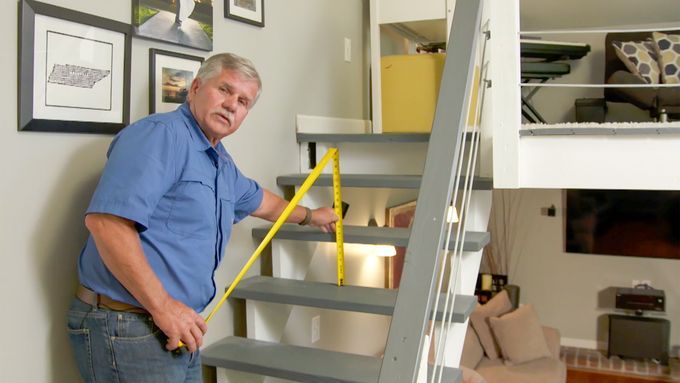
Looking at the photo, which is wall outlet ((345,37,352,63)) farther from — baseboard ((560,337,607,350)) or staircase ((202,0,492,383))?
baseboard ((560,337,607,350))

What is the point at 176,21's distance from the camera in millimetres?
1990

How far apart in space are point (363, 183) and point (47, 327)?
3.95 feet

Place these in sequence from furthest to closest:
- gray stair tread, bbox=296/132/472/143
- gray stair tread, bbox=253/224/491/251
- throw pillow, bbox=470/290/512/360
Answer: throw pillow, bbox=470/290/512/360, gray stair tread, bbox=296/132/472/143, gray stair tread, bbox=253/224/491/251

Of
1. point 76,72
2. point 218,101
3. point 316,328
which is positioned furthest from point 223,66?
point 316,328

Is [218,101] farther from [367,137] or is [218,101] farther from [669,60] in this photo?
[669,60]

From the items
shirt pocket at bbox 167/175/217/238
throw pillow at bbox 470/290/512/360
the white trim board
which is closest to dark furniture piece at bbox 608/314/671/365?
throw pillow at bbox 470/290/512/360

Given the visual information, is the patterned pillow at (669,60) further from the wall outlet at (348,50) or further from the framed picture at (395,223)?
the wall outlet at (348,50)

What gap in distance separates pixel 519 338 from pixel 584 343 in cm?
208

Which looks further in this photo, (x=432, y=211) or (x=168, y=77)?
(x=168, y=77)

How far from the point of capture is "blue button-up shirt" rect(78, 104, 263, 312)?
1.38 meters

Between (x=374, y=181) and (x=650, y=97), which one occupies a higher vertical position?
(x=650, y=97)

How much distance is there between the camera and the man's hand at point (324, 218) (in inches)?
87.4

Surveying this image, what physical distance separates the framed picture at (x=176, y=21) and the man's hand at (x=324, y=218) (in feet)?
2.23

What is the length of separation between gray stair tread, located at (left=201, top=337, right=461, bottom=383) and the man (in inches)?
10.8
